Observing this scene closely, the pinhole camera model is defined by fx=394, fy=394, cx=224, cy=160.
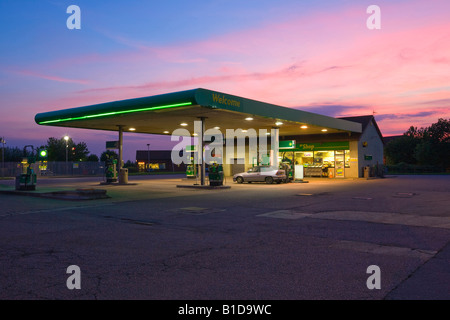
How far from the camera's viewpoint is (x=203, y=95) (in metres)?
18.8

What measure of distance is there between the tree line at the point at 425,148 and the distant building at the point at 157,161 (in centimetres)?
5261

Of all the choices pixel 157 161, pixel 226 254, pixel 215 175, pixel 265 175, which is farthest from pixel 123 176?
pixel 157 161

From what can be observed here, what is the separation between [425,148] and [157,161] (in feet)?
226

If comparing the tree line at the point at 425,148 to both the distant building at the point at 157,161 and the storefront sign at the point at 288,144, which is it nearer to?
the storefront sign at the point at 288,144

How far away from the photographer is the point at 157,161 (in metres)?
113

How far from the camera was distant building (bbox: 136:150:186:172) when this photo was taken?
108100 mm

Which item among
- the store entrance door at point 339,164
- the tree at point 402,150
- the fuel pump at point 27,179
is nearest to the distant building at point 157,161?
the tree at point 402,150

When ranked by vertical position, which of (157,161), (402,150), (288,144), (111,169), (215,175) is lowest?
(215,175)

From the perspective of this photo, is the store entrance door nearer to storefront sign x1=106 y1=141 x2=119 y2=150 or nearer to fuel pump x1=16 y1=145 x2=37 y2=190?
storefront sign x1=106 y1=141 x2=119 y2=150

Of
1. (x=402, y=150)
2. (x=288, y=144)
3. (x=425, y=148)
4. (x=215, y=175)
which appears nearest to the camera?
(x=215, y=175)

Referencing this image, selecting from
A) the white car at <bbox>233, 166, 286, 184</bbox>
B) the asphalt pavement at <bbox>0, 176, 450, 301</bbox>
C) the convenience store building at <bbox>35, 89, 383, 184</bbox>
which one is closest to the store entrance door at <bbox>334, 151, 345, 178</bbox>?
the convenience store building at <bbox>35, 89, 383, 184</bbox>

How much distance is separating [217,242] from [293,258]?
194 centimetres

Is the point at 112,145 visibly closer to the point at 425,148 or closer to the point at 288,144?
the point at 288,144
